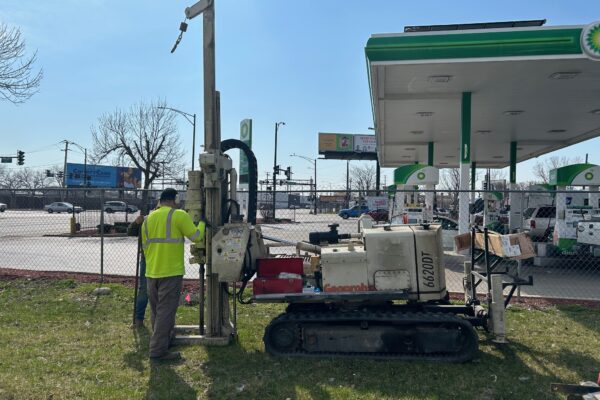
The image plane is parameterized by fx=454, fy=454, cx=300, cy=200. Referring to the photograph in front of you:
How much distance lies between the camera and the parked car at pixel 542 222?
1523 centimetres

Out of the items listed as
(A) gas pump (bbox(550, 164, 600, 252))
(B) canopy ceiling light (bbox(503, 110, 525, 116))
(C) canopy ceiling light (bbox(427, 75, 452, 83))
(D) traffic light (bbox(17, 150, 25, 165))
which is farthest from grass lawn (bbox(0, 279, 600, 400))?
(D) traffic light (bbox(17, 150, 25, 165))

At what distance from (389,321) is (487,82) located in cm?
912

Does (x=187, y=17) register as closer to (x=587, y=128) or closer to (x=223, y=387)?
(x=223, y=387)

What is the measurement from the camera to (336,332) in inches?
204

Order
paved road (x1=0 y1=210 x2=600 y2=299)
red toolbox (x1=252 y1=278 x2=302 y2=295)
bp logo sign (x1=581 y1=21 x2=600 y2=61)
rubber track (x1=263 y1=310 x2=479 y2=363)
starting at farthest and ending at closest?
paved road (x1=0 y1=210 x2=600 y2=299)
bp logo sign (x1=581 y1=21 x2=600 y2=61)
red toolbox (x1=252 y1=278 x2=302 y2=295)
rubber track (x1=263 y1=310 x2=479 y2=363)

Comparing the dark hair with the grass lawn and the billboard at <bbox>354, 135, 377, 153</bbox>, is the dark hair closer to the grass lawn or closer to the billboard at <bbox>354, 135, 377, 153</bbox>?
the grass lawn

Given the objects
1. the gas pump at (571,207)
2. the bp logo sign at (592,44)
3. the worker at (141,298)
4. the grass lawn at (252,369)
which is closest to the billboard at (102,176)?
the gas pump at (571,207)

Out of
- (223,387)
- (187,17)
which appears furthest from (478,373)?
(187,17)

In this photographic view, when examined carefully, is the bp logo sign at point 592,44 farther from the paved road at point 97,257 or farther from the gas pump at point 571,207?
the paved road at point 97,257

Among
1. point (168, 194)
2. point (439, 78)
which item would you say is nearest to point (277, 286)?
point (168, 194)

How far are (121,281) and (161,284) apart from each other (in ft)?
15.6

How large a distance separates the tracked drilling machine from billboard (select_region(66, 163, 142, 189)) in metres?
63.6

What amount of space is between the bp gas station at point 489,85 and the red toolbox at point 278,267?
4353mm

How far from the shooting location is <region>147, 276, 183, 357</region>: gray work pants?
526cm
